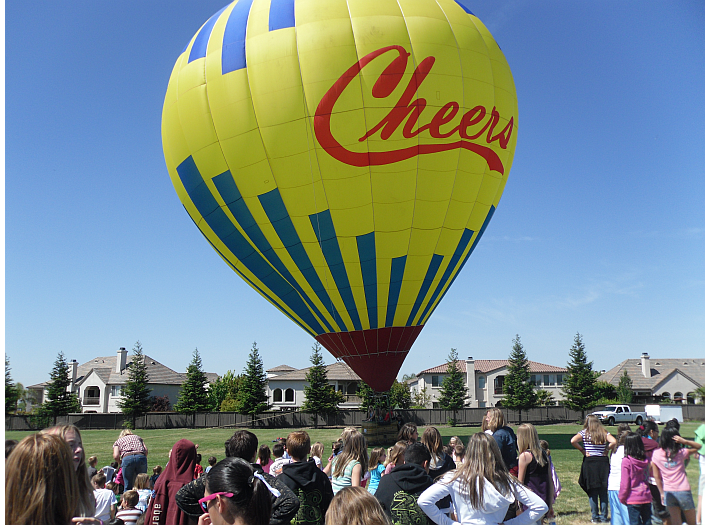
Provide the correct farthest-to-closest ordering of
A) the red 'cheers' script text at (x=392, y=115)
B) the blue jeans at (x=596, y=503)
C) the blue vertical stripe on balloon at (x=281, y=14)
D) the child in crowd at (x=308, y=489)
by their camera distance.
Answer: the blue vertical stripe on balloon at (x=281, y=14)
the red 'cheers' script text at (x=392, y=115)
the blue jeans at (x=596, y=503)
the child in crowd at (x=308, y=489)

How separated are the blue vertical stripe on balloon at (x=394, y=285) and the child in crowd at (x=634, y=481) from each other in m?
8.56

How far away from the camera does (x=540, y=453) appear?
5707 mm

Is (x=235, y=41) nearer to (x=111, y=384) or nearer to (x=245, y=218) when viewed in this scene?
(x=245, y=218)

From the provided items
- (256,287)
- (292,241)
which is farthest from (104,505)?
(256,287)

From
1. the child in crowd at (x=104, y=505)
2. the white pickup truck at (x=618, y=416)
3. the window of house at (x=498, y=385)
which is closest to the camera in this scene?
the child in crowd at (x=104, y=505)

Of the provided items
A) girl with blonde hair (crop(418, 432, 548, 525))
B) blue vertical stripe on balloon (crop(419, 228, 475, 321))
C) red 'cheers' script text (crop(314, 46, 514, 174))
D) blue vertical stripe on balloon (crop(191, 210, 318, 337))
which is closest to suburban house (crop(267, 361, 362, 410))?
blue vertical stripe on balloon (crop(191, 210, 318, 337))

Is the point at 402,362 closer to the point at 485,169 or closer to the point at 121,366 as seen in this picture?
the point at 485,169

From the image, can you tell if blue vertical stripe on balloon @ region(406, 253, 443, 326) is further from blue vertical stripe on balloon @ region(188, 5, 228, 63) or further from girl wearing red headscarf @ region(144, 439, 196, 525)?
girl wearing red headscarf @ region(144, 439, 196, 525)

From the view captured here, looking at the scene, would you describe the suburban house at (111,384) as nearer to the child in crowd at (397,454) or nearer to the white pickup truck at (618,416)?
the white pickup truck at (618,416)

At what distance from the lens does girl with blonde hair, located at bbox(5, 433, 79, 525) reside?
230 centimetres

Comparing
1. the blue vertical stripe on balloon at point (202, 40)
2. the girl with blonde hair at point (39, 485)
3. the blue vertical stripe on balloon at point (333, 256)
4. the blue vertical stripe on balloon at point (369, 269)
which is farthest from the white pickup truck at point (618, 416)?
the girl with blonde hair at point (39, 485)

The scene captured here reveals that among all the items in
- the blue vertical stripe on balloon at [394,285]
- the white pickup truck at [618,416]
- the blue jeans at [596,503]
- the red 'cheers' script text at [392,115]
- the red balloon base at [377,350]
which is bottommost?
the white pickup truck at [618,416]

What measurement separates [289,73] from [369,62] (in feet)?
6.00

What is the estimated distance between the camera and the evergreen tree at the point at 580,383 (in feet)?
143
